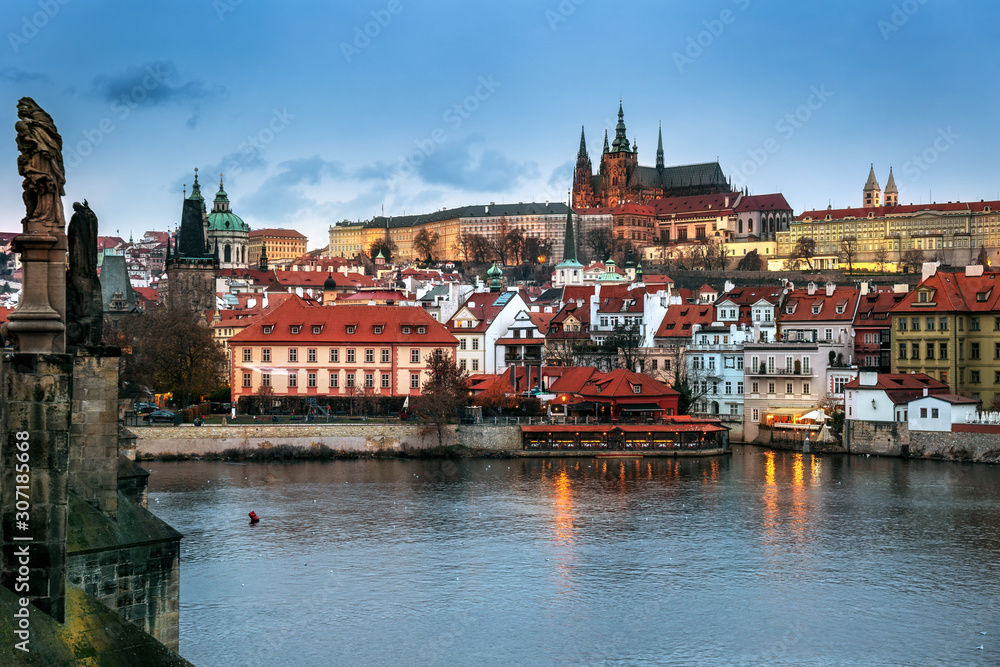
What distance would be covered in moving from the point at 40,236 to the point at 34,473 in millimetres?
1978

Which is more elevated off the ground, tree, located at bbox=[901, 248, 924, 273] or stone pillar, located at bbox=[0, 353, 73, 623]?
tree, located at bbox=[901, 248, 924, 273]

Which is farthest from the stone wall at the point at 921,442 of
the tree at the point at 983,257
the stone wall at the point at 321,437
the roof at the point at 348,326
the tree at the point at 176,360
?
the tree at the point at 983,257

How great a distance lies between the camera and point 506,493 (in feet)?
136

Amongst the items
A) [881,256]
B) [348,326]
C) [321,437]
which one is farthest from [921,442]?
[881,256]

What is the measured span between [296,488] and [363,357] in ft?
66.4

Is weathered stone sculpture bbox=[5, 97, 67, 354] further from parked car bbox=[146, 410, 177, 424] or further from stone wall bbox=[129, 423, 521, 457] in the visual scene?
parked car bbox=[146, 410, 177, 424]

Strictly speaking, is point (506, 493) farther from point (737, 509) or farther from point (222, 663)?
point (222, 663)

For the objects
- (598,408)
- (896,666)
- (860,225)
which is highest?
(860,225)

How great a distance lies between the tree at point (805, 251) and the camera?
17738 cm

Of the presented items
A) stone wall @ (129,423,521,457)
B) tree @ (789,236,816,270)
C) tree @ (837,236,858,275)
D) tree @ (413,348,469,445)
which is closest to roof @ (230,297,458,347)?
tree @ (413,348,469,445)

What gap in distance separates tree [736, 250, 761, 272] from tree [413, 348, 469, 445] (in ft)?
405

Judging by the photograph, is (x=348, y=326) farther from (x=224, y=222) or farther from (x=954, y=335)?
(x=224, y=222)

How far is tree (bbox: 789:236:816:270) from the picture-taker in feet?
582

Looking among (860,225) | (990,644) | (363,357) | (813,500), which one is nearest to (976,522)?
(813,500)
